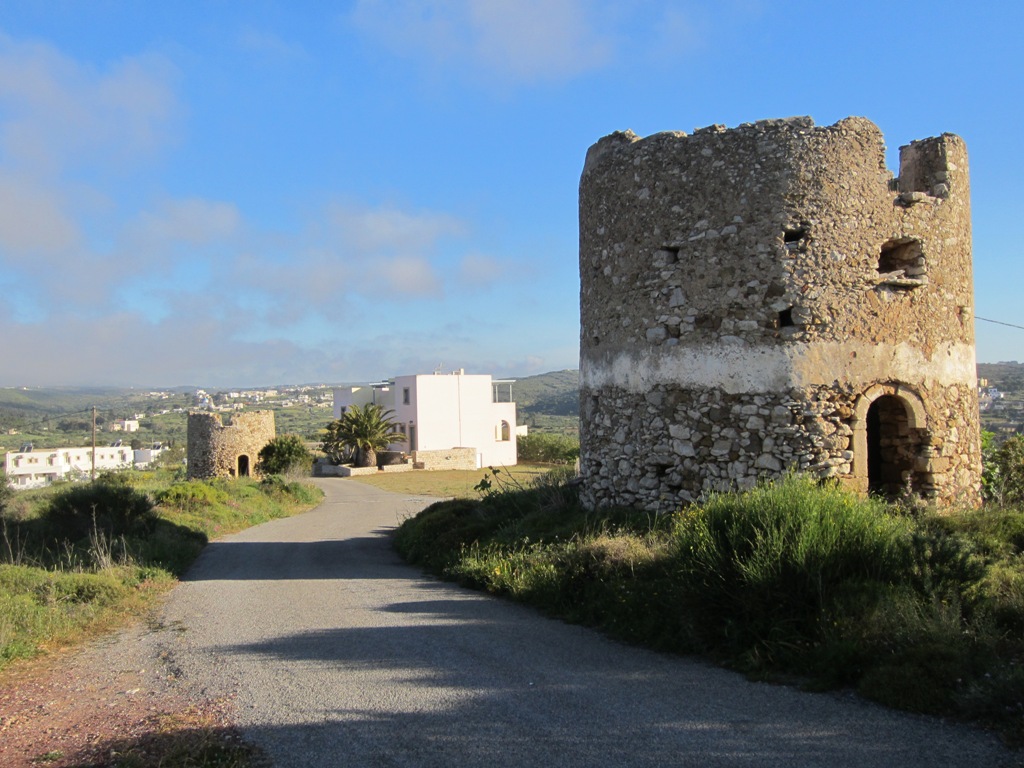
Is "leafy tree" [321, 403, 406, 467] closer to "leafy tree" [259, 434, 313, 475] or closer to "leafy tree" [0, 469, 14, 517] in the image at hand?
"leafy tree" [259, 434, 313, 475]

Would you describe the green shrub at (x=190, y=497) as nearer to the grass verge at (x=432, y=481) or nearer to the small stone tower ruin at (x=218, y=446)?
the grass verge at (x=432, y=481)

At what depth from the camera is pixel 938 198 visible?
11500 millimetres

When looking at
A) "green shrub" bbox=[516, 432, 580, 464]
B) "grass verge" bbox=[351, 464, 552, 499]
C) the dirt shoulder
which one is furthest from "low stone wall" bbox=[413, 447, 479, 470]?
the dirt shoulder

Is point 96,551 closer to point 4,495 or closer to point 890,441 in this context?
point 890,441

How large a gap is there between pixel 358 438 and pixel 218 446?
11.6m

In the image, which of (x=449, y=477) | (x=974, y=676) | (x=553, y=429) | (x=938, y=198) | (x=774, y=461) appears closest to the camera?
(x=974, y=676)

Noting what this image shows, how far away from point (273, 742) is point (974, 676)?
5.09 meters

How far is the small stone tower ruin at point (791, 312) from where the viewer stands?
34.7ft

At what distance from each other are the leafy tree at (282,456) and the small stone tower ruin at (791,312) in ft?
106

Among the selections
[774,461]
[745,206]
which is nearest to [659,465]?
[774,461]

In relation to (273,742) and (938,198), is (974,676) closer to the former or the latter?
(273,742)

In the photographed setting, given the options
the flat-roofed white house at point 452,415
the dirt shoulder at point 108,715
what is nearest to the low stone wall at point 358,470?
the flat-roofed white house at point 452,415

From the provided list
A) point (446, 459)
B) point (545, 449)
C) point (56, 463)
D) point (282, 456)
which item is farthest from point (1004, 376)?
point (56, 463)

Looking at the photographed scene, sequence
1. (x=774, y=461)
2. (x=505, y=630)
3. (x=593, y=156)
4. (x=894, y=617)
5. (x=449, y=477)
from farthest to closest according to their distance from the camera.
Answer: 1. (x=449, y=477)
2. (x=593, y=156)
3. (x=774, y=461)
4. (x=505, y=630)
5. (x=894, y=617)
